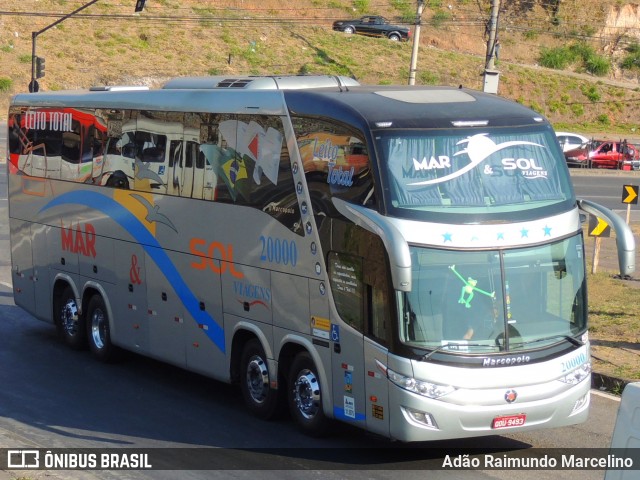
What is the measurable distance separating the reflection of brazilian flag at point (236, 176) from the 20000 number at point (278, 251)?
2.26ft

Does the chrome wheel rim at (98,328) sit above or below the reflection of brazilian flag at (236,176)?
below

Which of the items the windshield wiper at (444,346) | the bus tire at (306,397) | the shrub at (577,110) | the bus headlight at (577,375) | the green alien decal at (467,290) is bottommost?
the shrub at (577,110)

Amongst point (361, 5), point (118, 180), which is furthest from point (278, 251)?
point (361, 5)

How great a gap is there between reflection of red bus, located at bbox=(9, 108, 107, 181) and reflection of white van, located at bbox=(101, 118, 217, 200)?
53 cm

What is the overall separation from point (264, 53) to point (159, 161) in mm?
61253

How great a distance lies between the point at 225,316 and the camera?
42.6 feet

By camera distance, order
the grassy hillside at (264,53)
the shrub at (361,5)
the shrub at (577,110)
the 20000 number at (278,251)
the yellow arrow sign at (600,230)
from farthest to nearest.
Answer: the shrub at (361,5) → the shrub at (577,110) → the grassy hillside at (264,53) → the yellow arrow sign at (600,230) → the 20000 number at (278,251)

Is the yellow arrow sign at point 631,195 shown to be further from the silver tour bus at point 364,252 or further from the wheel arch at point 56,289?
the wheel arch at point 56,289

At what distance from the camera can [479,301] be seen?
10.2m

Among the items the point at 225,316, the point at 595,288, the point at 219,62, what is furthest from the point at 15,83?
the point at 225,316

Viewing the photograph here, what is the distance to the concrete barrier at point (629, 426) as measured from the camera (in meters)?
6.05

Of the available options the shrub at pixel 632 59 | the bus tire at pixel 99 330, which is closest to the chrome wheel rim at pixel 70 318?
the bus tire at pixel 99 330

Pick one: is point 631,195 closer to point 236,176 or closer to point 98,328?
point 98,328

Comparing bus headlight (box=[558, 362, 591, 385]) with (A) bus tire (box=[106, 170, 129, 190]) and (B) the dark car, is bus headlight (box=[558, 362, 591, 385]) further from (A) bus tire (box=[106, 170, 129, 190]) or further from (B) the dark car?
(B) the dark car
